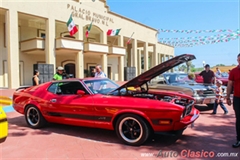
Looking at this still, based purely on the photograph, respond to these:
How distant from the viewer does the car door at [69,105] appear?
4414 millimetres

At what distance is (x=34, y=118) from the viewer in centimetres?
538

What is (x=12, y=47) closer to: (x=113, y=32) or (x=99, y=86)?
→ (x=113, y=32)

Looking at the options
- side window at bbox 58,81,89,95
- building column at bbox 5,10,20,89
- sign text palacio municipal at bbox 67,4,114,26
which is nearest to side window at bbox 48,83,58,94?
side window at bbox 58,81,89,95

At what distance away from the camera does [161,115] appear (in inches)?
143

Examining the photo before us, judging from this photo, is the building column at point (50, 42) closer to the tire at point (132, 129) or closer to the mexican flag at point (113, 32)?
the mexican flag at point (113, 32)

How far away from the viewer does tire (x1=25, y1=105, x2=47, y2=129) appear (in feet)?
17.1

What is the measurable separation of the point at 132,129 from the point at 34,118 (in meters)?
2.92

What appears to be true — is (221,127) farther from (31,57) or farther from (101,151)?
(31,57)

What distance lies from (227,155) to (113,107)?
7.14ft

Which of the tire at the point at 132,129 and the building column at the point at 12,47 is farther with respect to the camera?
the building column at the point at 12,47

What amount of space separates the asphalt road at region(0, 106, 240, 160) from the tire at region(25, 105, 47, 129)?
0.48 feet

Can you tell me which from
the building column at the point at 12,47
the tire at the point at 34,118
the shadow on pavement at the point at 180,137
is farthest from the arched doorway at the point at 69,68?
the tire at the point at 34,118

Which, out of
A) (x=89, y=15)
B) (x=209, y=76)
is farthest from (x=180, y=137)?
(x=89, y=15)

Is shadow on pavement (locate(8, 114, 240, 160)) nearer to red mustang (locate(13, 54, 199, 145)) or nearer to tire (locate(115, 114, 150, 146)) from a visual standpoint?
tire (locate(115, 114, 150, 146))
